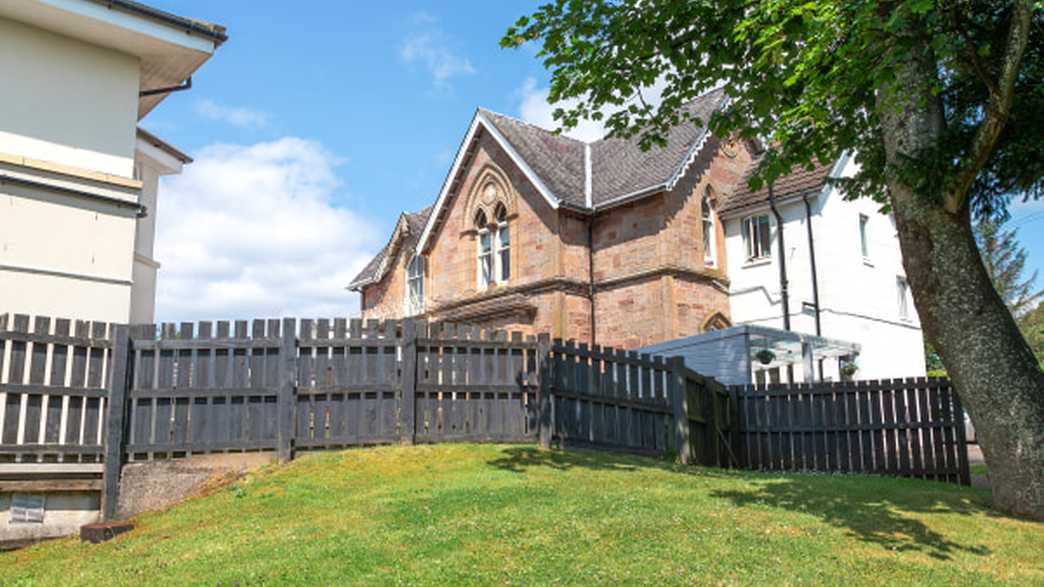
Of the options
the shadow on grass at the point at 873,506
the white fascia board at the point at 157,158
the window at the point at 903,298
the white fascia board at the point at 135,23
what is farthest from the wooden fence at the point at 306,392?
the window at the point at 903,298

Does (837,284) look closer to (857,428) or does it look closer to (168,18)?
(857,428)

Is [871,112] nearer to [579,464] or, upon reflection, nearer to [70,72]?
[579,464]

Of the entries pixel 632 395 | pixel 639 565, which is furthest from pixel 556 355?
pixel 639 565

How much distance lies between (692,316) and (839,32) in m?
18.0

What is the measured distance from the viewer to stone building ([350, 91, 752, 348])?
27656 millimetres

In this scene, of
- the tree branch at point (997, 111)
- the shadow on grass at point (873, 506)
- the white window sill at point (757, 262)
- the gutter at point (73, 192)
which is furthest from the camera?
the white window sill at point (757, 262)

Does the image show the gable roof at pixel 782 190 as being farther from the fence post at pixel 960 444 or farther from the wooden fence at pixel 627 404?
the wooden fence at pixel 627 404

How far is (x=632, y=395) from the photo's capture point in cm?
1464

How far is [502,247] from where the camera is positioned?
31.3m

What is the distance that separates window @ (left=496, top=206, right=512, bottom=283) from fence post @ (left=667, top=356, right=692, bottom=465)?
1609 cm

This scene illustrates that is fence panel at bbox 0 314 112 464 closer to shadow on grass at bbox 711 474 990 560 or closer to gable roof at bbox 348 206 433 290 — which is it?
shadow on grass at bbox 711 474 990 560

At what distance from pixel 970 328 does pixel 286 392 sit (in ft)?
28.6

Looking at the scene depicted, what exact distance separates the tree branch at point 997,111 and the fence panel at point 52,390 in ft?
35.8

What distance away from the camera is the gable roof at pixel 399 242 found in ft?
125
